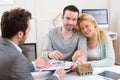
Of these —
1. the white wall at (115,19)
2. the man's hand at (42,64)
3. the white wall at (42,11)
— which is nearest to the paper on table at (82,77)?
the man's hand at (42,64)

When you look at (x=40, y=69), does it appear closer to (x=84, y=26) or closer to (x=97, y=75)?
(x=97, y=75)

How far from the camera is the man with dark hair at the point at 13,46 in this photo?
48.9 inches

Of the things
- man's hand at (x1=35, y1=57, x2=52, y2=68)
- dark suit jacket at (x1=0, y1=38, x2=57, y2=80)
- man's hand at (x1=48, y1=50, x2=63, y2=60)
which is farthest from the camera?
man's hand at (x1=48, y1=50, x2=63, y2=60)

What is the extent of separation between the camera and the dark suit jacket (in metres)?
1.24

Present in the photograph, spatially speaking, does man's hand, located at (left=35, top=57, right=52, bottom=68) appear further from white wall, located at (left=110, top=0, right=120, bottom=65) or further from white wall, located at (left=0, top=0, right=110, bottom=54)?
white wall, located at (left=110, top=0, right=120, bottom=65)

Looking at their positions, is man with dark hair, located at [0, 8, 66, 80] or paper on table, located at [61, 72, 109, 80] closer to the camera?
man with dark hair, located at [0, 8, 66, 80]

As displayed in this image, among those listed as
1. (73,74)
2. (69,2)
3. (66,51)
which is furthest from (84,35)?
(69,2)

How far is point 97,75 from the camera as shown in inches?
66.1

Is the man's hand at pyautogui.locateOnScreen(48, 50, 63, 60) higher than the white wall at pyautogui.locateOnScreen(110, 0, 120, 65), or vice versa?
the white wall at pyautogui.locateOnScreen(110, 0, 120, 65)

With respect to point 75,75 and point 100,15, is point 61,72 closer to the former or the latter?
point 75,75

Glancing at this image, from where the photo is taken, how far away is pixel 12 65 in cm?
124

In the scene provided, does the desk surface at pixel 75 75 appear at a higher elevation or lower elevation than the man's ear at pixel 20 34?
lower

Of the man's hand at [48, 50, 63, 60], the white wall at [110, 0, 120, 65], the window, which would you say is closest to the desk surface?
the man's hand at [48, 50, 63, 60]

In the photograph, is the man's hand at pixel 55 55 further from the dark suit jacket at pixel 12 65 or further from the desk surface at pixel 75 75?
the dark suit jacket at pixel 12 65
